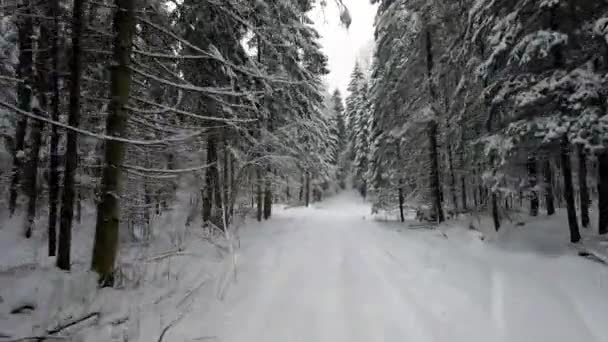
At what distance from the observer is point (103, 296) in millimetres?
4375

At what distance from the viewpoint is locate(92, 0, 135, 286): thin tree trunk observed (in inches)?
189

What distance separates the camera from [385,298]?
15.8 feet

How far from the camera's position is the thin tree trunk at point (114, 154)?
479cm

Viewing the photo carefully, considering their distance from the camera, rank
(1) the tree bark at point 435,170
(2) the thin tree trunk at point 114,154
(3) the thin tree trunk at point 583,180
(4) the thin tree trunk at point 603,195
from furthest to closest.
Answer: (1) the tree bark at point 435,170 < (4) the thin tree trunk at point 603,195 < (3) the thin tree trunk at point 583,180 < (2) the thin tree trunk at point 114,154

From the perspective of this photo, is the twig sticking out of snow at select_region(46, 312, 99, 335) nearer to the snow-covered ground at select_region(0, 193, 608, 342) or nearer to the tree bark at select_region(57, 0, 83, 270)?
the snow-covered ground at select_region(0, 193, 608, 342)

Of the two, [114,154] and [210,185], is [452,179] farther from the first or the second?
[114,154]

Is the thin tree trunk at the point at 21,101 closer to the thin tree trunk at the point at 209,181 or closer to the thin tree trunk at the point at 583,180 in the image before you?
the thin tree trunk at the point at 209,181

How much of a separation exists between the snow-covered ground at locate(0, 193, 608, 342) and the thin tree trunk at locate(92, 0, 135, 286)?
59 cm

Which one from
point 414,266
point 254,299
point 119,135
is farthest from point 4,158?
point 414,266

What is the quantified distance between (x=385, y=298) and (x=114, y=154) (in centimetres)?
453

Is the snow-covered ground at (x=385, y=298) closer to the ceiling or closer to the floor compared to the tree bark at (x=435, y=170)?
closer to the floor

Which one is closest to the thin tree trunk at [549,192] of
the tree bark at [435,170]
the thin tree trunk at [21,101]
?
the tree bark at [435,170]

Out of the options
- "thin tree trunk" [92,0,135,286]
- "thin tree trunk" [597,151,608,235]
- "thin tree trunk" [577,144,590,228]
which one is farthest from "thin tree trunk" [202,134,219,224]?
"thin tree trunk" [597,151,608,235]

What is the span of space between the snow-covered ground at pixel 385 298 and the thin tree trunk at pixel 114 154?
588 millimetres
